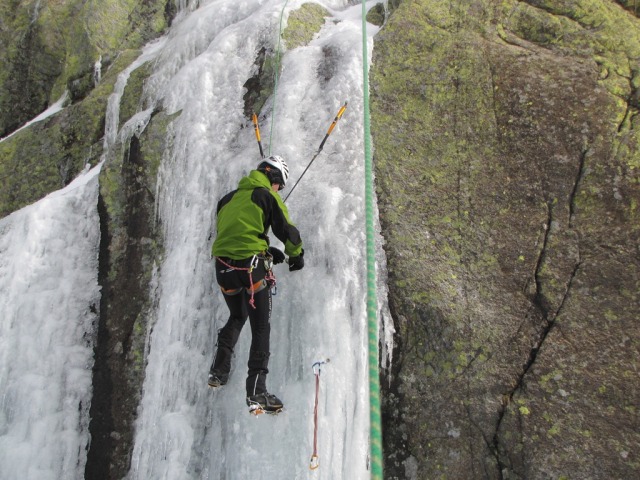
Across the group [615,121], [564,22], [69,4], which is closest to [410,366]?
[615,121]

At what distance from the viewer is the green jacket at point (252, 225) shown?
454 cm

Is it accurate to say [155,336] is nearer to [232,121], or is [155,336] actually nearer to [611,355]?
[232,121]

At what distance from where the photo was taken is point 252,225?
458cm

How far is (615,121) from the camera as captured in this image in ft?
17.2

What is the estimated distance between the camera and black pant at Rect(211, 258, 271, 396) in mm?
4328

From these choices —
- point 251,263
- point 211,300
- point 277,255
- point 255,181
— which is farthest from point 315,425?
point 255,181

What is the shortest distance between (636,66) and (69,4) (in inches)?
432

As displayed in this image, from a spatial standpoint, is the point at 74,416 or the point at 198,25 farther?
the point at 198,25

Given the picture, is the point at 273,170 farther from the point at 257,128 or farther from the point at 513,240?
the point at 513,240

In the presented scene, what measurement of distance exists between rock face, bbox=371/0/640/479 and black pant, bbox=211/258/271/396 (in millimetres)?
1120

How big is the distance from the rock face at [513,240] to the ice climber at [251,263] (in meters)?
1.08

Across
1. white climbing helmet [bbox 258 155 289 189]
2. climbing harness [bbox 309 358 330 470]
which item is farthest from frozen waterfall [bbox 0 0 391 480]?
white climbing helmet [bbox 258 155 289 189]

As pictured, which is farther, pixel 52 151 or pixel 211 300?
pixel 52 151

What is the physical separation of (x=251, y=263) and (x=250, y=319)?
1.56 feet
